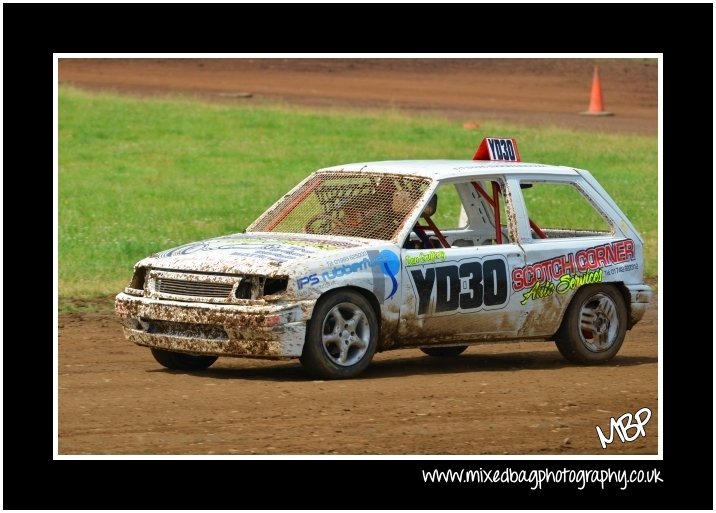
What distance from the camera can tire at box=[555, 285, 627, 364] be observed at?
12008 millimetres

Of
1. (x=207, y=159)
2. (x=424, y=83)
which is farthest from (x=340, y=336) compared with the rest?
A: (x=424, y=83)

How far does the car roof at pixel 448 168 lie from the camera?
1160 cm

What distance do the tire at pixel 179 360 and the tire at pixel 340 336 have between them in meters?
1.08

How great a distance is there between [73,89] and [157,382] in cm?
2460

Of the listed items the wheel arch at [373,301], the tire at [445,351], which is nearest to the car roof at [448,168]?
the wheel arch at [373,301]

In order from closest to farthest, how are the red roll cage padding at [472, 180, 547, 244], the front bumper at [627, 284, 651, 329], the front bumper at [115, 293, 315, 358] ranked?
the front bumper at [115, 293, 315, 358]
the red roll cage padding at [472, 180, 547, 244]
the front bumper at [627, 284, 651, 329]

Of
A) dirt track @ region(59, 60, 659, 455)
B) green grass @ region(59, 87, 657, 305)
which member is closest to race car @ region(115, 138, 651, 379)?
dirt track @ region(59, 60, 659, 455)

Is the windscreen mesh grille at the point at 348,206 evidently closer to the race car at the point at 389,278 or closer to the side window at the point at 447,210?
the race car at the point at 389,278

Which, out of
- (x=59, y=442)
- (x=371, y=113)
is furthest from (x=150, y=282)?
(x=371, y=113)

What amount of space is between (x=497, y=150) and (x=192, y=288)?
313 centimetres

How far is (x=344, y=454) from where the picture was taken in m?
8.55

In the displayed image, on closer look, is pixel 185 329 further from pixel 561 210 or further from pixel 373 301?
pixel 561 210

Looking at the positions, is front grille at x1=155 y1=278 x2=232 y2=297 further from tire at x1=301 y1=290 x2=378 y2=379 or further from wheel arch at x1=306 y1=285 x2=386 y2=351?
wheel arch at x1=306 y1=285 x2=386 y2=351

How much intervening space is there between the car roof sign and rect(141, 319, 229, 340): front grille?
2.95 meters
